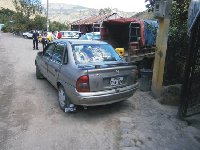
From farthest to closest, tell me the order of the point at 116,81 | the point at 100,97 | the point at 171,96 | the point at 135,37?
1. the point at 135,37
2. the point at 171,96
3. the point at 116,81
4. the point at 100,97

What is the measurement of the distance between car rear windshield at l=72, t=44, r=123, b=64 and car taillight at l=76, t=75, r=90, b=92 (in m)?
0.68

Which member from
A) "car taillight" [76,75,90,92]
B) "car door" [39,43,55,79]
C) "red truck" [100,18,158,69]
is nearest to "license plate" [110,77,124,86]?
"car taillight" [76,75,90,92]

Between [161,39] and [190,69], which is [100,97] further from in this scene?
[161,39]

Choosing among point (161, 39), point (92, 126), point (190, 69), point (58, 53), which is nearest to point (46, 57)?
point (58, 53)

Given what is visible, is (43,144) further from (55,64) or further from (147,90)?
(147,90)

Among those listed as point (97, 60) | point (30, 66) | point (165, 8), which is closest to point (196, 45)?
point (165, 8)

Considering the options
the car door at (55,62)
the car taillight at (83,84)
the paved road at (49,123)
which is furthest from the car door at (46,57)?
the car taillight at (83,84)

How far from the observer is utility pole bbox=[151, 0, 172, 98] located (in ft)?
22.9

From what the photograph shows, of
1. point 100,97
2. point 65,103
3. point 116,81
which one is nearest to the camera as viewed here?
point 100,97

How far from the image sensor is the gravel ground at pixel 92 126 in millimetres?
4691

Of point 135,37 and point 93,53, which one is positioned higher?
point 135,37

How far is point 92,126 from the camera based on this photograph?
5.43 metres

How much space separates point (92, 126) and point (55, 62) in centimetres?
226

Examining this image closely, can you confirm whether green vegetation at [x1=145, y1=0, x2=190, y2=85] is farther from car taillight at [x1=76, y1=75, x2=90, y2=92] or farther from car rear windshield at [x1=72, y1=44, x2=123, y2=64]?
car taillight at [x1=76, y1=75, x2=90, y2=92]
